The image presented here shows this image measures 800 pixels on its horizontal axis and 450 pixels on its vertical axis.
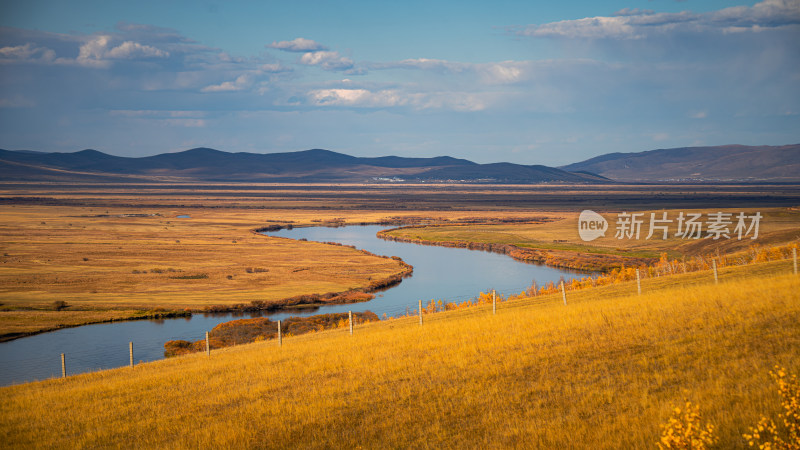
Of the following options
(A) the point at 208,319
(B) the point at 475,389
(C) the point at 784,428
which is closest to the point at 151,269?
(A) the point at 208,319

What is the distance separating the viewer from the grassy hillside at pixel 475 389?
10.0m

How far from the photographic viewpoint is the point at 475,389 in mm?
12648

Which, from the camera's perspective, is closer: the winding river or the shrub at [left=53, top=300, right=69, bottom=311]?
the winding river

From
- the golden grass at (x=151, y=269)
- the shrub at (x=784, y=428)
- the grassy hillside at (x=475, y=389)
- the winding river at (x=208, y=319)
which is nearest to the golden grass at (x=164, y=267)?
the golden grass at (x=151, y=269)

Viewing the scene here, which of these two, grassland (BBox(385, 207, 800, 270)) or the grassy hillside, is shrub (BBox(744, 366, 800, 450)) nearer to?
the grassy hillside

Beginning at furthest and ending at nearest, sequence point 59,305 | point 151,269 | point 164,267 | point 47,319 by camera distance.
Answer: point 164,267 → point 151,269 → point 59,305 → point 47,319

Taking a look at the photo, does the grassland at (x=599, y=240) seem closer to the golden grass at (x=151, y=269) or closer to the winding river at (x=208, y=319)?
the winding river at (x=208, y=319)

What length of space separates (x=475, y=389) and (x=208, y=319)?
38251 millimetres

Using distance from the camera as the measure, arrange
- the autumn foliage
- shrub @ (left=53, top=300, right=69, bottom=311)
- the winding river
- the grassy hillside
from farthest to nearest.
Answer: shrub @ (left=53, top=300, right=69, bottom=311) → the autumn foliage → the winding river → the grassy hillside

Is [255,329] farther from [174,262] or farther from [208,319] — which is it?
[174,262]

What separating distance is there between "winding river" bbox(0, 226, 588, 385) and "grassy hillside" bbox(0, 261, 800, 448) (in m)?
16.7

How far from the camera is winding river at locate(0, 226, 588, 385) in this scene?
3494cm

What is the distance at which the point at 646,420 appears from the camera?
9.46 m

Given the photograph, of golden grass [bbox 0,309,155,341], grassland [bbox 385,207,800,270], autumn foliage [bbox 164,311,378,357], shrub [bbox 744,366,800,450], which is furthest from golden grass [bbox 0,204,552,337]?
shrub [bbox 744,366,800,450]
